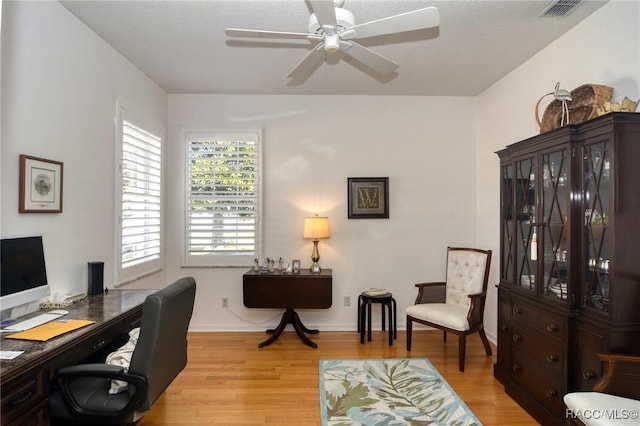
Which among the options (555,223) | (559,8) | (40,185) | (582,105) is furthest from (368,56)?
(40,185)

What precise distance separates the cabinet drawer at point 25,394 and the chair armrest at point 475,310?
9.57ft

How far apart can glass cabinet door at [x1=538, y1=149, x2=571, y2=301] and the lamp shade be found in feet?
6.43

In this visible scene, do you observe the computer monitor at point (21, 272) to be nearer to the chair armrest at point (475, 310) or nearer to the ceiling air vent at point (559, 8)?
the chair armrest at point (475, 310)

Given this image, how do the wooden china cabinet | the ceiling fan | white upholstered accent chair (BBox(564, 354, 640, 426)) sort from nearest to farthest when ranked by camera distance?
white upholstered accent chair (BBox(564, 354, 640, 426)) < the ceiling fan < the wooden china cabinet

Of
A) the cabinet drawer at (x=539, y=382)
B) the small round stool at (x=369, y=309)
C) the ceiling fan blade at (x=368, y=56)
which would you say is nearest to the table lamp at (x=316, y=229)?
the small round stool at (x=369, y=309)

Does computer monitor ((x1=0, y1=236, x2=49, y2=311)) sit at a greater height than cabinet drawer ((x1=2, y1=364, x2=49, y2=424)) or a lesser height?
greater

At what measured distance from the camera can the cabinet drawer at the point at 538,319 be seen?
2064 mm

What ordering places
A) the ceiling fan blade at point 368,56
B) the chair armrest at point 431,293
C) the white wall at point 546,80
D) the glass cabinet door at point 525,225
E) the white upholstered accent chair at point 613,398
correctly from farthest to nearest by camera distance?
the chair armrest at point 431,293 < the glass cabinet door at point 525,225 < the white wall at point 546,80 < the ceiling fan blade at point 368,56 < the white upholstered accent chair at point 613,398

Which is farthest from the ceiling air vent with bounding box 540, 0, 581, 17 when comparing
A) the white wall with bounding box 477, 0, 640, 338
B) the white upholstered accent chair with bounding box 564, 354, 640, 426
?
the white upholstered accent chair with bounding box 564, 354, 640, 426

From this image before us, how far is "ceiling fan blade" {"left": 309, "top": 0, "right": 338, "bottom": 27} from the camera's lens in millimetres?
1514

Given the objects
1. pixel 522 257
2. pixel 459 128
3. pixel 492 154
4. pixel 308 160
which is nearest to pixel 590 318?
pixel 522 257

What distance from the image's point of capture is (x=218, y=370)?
2.91 meters

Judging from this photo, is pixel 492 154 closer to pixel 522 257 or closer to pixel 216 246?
pixel 522 257

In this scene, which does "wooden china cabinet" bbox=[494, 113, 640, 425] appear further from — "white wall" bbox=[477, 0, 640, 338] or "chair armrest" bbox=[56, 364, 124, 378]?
"chair armrest" bbox=[56, 364, 124, 378]
